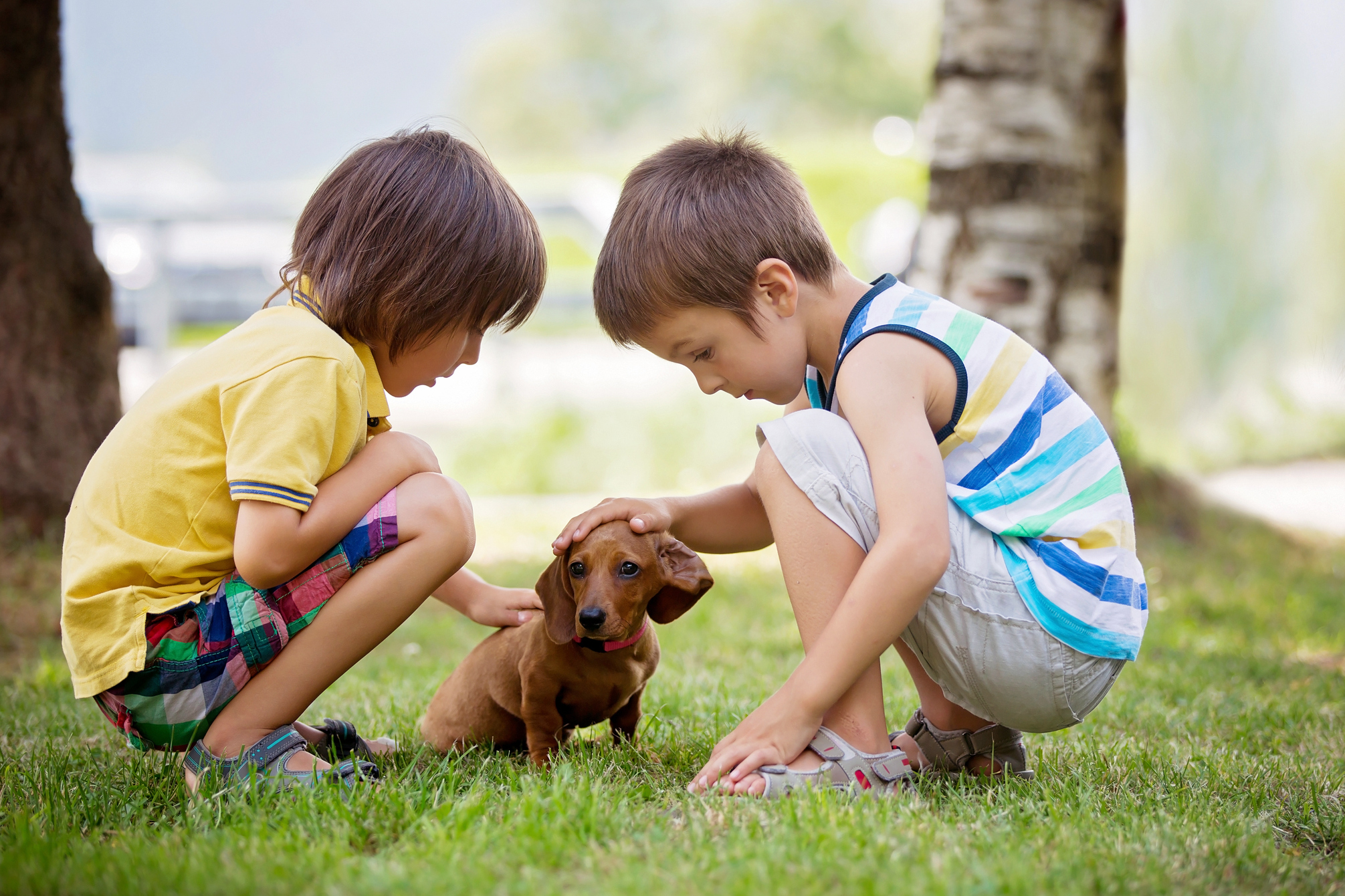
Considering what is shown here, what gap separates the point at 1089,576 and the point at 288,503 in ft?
4.85

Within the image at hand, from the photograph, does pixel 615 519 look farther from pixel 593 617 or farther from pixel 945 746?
pixel 945 746

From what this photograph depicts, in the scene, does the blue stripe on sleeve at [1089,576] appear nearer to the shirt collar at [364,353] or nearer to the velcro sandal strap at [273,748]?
the shirt collar at [364,353]

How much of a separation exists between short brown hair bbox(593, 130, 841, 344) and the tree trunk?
3.43 meters

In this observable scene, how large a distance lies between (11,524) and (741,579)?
323 centimetres

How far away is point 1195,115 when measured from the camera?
10.8m

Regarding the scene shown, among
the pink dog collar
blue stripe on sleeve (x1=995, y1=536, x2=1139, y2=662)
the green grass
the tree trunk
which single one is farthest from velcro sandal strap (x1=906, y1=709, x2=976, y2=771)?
the tree trunk

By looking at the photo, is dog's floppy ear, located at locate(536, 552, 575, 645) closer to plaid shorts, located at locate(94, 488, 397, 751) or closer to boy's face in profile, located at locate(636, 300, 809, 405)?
plaid shorts, located at locate(94, 488, 397, 751)

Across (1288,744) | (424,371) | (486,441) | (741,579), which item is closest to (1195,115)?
(486,441)

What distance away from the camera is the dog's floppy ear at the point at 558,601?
7.35 feet

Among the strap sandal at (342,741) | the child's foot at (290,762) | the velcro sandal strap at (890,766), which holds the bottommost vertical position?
the strap sandal at (342,741)

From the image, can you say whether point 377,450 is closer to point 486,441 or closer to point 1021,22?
point 1021,22

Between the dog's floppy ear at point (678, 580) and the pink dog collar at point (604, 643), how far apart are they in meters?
0.07

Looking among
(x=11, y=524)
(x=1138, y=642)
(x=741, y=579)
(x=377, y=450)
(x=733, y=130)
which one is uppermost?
(x=733, y=130)

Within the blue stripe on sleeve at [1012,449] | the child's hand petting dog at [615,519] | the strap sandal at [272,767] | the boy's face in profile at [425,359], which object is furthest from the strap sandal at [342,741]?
the blue stripe on sleeve at [1012,449]
